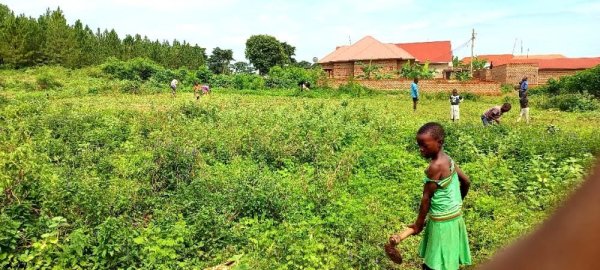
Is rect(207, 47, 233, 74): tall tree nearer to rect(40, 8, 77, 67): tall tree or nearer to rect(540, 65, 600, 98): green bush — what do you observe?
rect(40, 8, 77, 67): tall tree

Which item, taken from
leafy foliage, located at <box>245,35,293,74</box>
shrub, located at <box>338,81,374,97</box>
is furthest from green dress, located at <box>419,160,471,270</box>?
leafy foliage, located at <box>245,35,293,74</box>

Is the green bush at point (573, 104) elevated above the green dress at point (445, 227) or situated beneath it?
situated beneath

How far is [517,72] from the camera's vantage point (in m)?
35.3

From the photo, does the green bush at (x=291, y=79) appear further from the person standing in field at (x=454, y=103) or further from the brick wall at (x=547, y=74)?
the person standing in field at (x=454, y=103)

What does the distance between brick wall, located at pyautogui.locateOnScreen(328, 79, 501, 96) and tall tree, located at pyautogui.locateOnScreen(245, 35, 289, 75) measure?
36.6 meters

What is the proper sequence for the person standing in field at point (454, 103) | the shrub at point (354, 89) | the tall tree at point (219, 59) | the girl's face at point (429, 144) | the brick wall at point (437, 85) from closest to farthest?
1. the girl's face at point (429, 144)
2. the person standing in field at point (454, 103)
3. the brick wall at point (437, 85)
4. the shrub at point (354, 89)
5. the tall tree at point (219, 59)

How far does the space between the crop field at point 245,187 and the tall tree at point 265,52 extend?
56.5 m

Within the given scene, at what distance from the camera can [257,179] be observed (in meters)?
6.79

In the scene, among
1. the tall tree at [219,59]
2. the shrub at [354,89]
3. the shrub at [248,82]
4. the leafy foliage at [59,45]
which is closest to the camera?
the shrub at [354,89]

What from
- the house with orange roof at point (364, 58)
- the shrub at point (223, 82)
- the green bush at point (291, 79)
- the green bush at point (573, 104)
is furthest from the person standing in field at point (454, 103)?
the house with orange roof at point (364, 58)

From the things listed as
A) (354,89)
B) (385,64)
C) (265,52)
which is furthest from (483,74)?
(265,52)

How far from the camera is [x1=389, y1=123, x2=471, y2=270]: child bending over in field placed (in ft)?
11.1

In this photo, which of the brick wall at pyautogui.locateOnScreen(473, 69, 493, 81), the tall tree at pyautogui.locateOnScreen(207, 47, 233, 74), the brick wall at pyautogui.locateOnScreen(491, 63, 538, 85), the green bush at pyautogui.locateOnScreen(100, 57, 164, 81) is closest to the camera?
the brick wall at pyautogui.locateOnScreen(491, 63, 538, 85)

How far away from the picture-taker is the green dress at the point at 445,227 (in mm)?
3396
